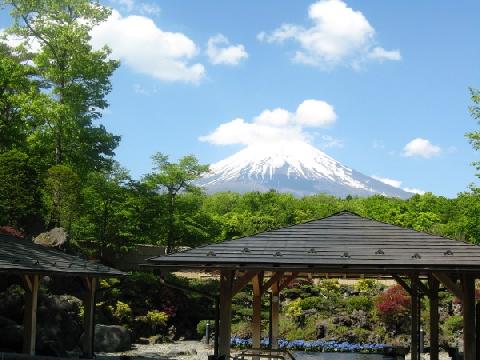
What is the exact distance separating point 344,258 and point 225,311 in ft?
7.33

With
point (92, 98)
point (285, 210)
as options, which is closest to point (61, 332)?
point (92, 98)

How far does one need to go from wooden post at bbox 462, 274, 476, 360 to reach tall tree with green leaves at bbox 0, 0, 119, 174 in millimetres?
20464

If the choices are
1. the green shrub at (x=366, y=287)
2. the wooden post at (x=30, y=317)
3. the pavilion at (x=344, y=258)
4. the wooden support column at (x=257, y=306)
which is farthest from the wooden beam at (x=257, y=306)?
the green shrub at (x=366, y=287)

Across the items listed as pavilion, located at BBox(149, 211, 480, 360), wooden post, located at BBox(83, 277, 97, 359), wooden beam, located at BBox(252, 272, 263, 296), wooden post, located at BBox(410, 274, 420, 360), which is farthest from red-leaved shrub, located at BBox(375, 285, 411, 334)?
wooden post, located at BBox(83, 277, 97, 359)

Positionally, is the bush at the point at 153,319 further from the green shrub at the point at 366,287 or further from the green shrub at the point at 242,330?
the green shrub at the point at 366,287

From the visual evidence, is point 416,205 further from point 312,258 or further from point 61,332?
point 312,258

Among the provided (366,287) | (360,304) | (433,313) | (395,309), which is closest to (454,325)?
(395,309)

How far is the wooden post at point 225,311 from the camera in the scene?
1074 centimetres

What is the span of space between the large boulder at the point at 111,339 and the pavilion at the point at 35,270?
12.2 feet

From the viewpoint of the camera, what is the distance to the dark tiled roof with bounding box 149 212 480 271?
10570 millimetres

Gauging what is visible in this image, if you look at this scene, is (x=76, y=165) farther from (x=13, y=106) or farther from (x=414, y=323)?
(x=414, y=323)

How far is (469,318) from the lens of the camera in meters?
10.5

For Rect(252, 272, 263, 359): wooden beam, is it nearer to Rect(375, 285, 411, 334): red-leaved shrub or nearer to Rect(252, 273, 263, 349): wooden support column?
Rect(252, 273, 263, 349): wooden support column

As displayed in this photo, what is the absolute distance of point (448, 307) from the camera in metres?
25.1
